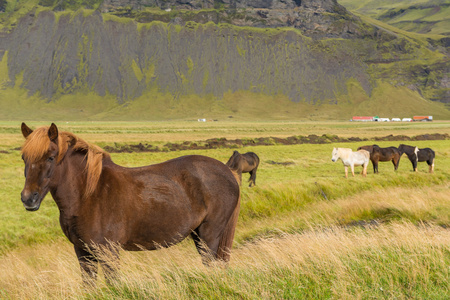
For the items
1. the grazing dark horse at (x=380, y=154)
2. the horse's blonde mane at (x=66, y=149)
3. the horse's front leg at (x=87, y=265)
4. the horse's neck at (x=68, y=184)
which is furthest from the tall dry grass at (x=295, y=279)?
the grazing dark horse at (x=380, y=154)

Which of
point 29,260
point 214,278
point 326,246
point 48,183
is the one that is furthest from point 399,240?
point 29,260

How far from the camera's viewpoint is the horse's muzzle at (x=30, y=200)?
17.2 ft

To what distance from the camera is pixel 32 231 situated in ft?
41.9

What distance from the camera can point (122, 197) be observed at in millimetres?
6137

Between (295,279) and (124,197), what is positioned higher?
(124,197)

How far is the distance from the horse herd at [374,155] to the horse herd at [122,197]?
18.7m

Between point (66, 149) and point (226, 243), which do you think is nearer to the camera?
point (66, 149)

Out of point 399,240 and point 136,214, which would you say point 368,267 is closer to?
point 399,240

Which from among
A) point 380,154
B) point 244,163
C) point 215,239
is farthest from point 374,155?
point 215,239

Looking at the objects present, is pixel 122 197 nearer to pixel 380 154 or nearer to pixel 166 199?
pixel 166 199

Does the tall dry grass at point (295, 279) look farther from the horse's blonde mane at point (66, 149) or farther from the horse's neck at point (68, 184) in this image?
the horse's blonde mane at point (66, 149)

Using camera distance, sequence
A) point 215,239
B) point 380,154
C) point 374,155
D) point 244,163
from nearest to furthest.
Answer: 1. point 215,239
2. point 244,163
3. point 374,155
4. point 380,154

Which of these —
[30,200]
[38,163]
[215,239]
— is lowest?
[215,239]

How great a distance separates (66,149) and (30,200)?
3.10 feet
